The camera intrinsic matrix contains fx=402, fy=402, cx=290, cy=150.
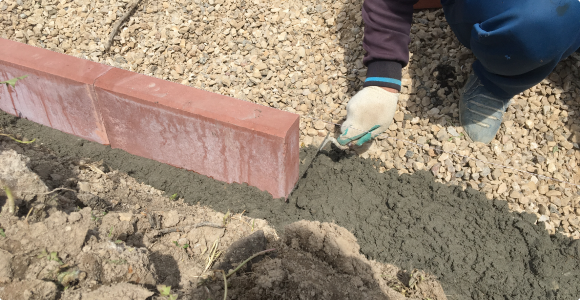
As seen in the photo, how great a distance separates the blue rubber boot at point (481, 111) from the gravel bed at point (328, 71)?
0.22 feet

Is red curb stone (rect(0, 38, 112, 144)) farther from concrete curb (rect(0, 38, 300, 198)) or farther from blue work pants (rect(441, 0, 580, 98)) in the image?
blue work pants (rect(441, 0, 580, 98))

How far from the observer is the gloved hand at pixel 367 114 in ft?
7.56

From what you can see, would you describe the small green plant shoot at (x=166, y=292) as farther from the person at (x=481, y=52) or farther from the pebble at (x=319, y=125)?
the pebble at (x=319, y=125)

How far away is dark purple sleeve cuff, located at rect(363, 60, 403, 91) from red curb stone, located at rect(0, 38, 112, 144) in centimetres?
155

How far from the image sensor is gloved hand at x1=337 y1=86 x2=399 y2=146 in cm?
230

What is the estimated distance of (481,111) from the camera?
2367mm

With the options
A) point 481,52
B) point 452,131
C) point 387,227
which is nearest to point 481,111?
point 452,131

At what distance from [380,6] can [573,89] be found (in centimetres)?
128

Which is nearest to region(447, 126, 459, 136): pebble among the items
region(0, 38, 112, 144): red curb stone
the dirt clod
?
the dirt clod

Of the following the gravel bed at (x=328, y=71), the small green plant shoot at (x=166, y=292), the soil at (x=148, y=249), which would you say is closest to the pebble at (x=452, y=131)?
the gravel bed at (x=328, y=71)

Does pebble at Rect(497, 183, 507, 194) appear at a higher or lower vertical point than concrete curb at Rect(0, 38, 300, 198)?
lower

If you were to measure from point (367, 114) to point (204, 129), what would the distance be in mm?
926

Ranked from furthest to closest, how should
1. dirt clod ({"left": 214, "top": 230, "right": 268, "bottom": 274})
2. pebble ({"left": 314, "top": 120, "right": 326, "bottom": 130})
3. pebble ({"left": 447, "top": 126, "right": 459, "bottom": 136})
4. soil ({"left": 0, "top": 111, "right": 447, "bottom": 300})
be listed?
pebble ({"left": 314, "top": 120, "right": 326, "bottom": 130}) → pebble ({"left": 447, "top": 126, "right": 459, "bottom": 136}) → dirt clod ({"left": 214, "top": 230, "right": 268, "bottom": 274}) → soil ({"left": 0, "top": 111, "right": 447, "bottom": 300})

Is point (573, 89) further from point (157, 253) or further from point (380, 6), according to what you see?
point (157, 253)
